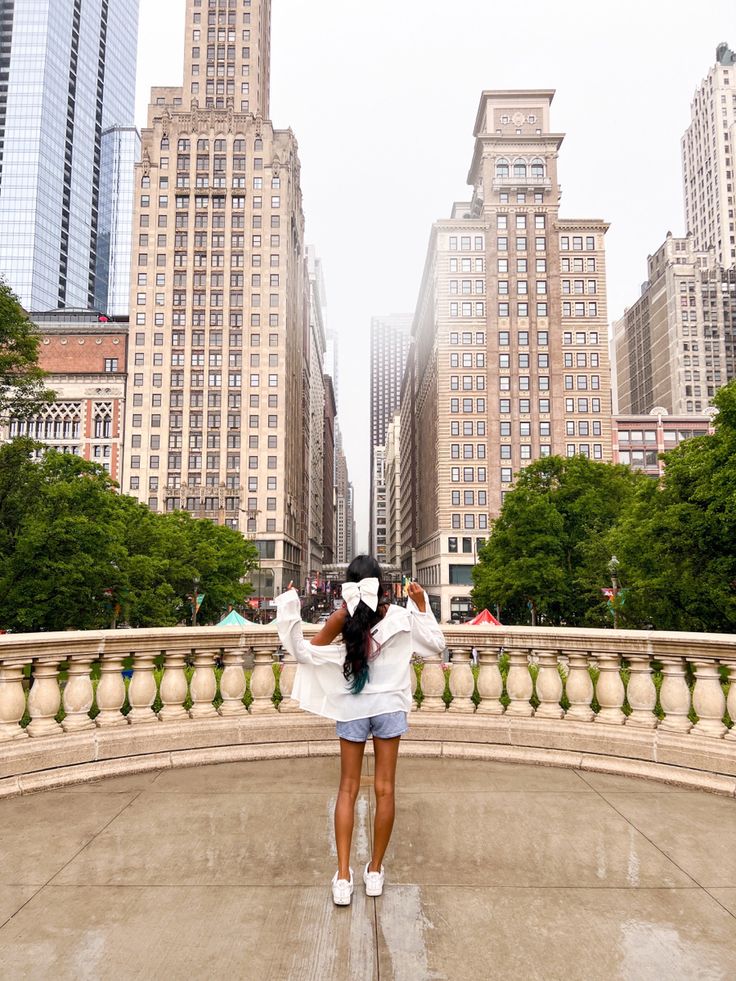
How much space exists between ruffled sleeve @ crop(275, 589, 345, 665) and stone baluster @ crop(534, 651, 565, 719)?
3.61 metres

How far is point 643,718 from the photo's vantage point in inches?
257

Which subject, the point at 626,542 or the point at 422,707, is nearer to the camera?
the point at 422,707

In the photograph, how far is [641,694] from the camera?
656cm

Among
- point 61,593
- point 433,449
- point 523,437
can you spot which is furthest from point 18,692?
point 433,449

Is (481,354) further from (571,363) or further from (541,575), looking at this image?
(541,575)

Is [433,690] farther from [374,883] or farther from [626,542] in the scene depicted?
[626,542]

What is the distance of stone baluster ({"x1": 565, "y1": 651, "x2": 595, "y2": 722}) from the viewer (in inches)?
267

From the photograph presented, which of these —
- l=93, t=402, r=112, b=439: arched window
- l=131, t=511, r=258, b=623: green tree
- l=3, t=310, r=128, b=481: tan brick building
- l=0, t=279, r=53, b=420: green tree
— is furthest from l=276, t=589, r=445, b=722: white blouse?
l=93, t=402, r=112, b=439: arched window

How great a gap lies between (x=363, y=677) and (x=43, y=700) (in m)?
3.82

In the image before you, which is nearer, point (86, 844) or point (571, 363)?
point (86, 844)

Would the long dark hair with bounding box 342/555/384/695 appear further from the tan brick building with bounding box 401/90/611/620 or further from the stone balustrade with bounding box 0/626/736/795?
the tan brick building with bounding box 401/90/611/620

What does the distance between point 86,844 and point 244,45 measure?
11711 cm

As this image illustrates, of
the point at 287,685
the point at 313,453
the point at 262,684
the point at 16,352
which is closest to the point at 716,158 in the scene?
the point at 313,453

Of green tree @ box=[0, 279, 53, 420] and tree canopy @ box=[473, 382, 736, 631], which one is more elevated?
green tree @ box=[0, 279, 53, 420]
